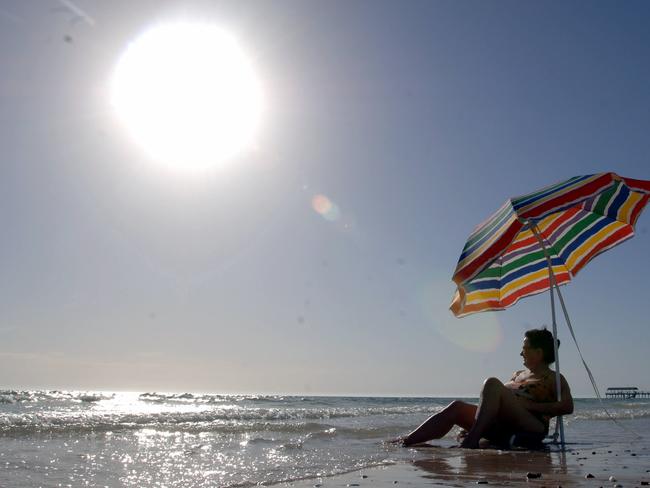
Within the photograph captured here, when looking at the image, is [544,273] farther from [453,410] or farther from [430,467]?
[430,467]

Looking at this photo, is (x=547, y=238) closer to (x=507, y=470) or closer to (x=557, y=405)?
(x=557, y=405)

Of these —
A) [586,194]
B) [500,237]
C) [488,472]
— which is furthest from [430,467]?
[586,194]

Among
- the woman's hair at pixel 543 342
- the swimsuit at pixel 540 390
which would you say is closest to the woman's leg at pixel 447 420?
the swimsuit at pixel 540 390

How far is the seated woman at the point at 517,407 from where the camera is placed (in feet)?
20.0

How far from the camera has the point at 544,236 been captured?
279 inches

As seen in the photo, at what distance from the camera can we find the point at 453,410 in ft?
21.4

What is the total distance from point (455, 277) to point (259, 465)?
7.98 feet

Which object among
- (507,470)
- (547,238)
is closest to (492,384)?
(507,470)

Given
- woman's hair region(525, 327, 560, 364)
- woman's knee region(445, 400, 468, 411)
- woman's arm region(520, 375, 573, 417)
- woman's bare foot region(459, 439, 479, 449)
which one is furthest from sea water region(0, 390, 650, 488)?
woman's hair region(525, 327, 560, 364)

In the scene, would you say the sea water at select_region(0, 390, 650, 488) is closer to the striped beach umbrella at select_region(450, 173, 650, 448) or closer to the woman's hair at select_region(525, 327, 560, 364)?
the woman's hair at select_region(525, 327, 560, 364)

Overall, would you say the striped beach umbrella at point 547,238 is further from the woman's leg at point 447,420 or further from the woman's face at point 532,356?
the woman's leg at point 447,420

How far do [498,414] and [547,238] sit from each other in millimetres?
2069

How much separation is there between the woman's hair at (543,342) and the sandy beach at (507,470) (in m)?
0.93

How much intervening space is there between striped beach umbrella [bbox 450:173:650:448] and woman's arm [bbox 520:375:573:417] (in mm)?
82
